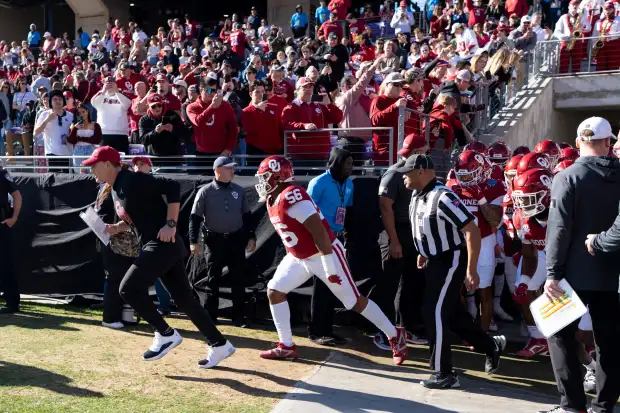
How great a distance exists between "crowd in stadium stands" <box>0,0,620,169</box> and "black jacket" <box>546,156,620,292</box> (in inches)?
159

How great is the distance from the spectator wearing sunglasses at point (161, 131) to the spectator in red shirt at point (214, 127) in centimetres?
24

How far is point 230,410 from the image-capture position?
5441 mm

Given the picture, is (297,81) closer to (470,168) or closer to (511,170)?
(470,168)

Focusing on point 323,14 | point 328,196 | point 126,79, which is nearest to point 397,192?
point 328,196

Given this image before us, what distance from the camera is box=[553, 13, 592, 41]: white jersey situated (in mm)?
15352

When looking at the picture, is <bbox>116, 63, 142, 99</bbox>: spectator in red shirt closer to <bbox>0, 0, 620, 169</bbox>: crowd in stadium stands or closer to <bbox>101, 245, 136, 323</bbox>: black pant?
<bbox>0, 0, 620, 169</bbox>: crowd in stadium stands

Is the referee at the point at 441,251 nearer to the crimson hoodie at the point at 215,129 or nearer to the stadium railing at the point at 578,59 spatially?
the crimson hoodie at the point at 215,129

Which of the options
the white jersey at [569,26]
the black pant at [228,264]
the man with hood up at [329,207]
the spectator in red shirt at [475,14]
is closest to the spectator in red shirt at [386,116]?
the man with hood up at [329,207]

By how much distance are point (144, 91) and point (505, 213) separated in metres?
6.82

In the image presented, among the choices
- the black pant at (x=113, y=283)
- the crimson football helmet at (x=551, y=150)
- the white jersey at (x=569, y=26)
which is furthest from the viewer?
the white jersey at (x=569, y=26)

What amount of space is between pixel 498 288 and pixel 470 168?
1.90 metres

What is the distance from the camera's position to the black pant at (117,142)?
11.5 meters

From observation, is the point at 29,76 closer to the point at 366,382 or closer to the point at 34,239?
the point at 34,239

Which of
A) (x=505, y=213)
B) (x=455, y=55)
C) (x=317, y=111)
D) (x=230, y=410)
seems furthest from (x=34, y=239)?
(x=455, y=55)
